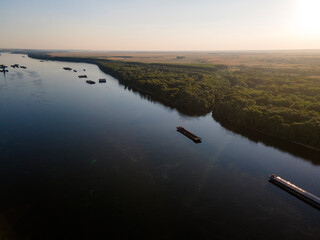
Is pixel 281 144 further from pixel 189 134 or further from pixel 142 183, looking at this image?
pixel 142 183

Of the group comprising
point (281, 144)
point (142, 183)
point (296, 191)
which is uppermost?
point (142, 183)

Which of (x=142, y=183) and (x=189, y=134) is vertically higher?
(x=189, y=134)

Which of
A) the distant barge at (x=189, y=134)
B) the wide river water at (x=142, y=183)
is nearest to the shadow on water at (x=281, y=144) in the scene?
the wide river water at (x=142, y=183)

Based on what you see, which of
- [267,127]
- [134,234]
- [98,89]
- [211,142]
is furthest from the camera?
[98,89]

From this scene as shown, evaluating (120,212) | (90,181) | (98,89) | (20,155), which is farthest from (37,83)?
(120,212)

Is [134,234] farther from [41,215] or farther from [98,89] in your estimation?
[98,89]

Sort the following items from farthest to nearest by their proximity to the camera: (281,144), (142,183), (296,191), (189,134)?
1. (189,134)
2. (281,144)
3. (142,183)
4. (296,191)

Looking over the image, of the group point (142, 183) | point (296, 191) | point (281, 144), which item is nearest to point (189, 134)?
point (281, 144)

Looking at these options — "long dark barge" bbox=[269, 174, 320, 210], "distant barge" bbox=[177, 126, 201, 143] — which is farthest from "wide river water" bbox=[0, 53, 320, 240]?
"distant barge" bbox=[177, 126, 201, 143]
